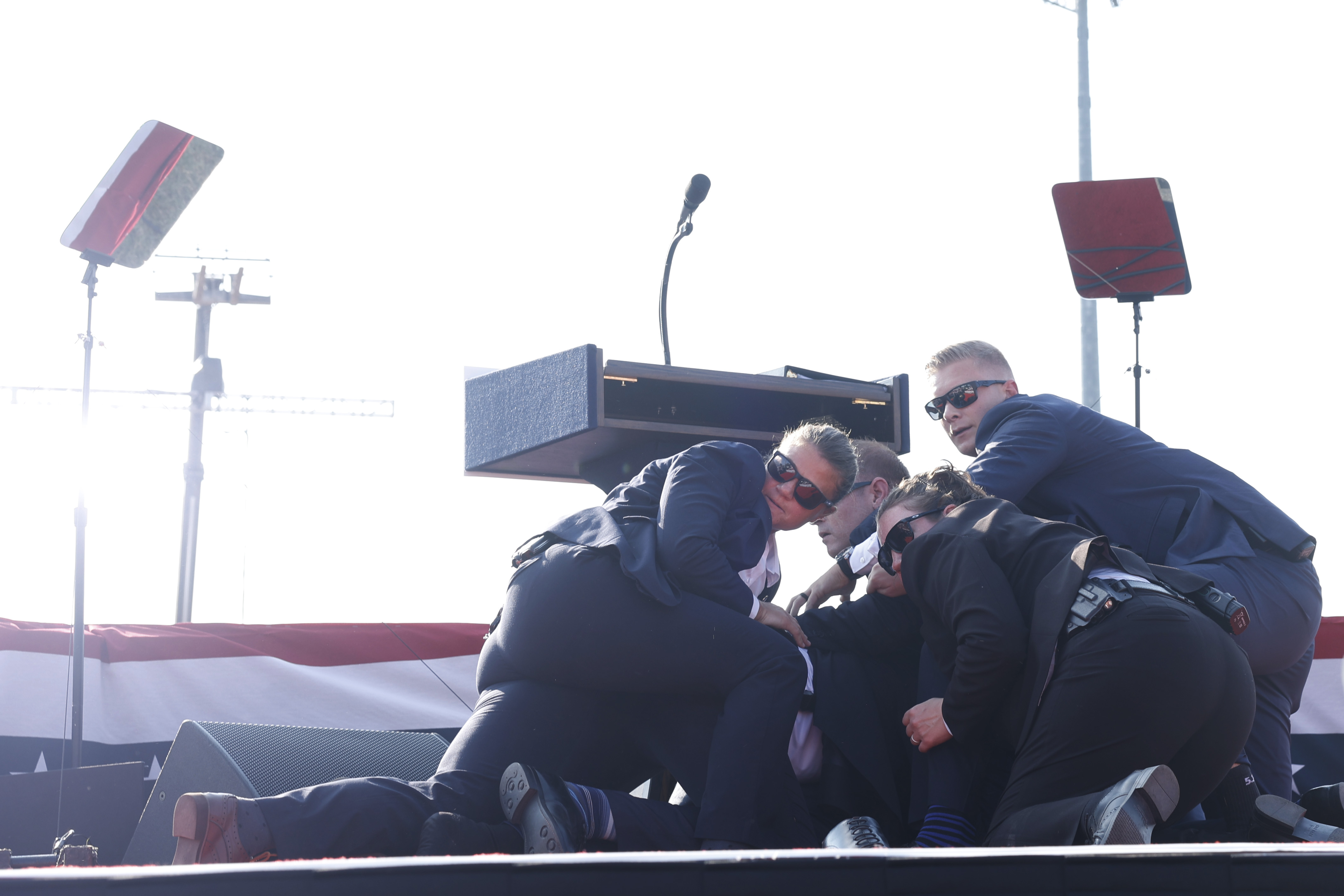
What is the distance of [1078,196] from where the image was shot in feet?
12.8

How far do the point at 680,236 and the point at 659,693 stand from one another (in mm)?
1601

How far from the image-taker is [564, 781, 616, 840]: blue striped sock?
1691 mm

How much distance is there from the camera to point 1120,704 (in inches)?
62.4

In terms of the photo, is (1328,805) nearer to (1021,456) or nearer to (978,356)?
(1021,456)

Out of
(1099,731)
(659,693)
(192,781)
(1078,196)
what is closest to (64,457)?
(192,781)

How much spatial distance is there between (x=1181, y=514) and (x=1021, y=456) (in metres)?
0.32

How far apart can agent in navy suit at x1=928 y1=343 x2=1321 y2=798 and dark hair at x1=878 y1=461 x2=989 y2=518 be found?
92 mm

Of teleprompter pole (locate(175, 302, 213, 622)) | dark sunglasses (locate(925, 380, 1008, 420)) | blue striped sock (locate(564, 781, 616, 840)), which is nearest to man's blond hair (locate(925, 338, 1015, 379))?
dark sunglasses (locate(925, 380, 1008, 420))

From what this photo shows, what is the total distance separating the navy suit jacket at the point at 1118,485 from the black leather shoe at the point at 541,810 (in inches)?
38.6

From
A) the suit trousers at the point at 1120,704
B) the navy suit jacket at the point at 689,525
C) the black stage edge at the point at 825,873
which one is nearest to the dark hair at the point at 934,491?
the navy suit jacket at the point at 689,525

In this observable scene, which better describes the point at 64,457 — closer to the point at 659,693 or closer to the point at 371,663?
the point at 371,663

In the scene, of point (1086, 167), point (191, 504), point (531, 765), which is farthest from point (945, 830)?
point (191, 504)

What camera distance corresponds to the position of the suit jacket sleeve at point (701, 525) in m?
1.89

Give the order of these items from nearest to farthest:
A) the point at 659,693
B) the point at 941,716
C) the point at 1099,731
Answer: the point at 1099,731
the point at 941,716
the point at 659,693
